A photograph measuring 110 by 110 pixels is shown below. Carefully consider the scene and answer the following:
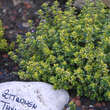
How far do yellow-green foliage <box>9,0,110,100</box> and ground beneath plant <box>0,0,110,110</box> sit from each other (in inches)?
4.5

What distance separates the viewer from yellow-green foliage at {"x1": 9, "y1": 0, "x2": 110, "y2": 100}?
8.81ft

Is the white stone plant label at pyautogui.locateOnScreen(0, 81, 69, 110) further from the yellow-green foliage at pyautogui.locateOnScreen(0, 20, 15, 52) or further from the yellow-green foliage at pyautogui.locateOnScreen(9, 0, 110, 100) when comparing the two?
the yellow-green foliage at pyautogui.locateOnScreen(0, 20, 15, 52)

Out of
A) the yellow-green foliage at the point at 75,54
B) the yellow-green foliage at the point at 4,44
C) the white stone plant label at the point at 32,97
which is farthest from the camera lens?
the yellow-green foliage at the point at 4,44

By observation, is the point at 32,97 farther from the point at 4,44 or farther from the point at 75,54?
the point at 4,44

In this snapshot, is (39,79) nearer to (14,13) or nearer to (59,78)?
(59,78)

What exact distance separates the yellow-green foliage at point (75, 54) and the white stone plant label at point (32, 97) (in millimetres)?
126

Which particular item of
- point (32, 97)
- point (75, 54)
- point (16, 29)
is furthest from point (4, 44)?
point (75, 54)

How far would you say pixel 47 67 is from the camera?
2871mm

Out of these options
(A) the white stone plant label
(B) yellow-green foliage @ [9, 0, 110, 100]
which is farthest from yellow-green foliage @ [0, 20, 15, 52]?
(A) the white stone plant label

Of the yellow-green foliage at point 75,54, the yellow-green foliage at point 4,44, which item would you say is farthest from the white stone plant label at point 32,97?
the yellow-green foliage at point 4,44

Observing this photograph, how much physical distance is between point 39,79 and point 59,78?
371mm

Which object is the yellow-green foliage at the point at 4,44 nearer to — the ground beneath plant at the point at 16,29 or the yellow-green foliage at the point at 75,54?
the ground beneath plant at the point at 16,29

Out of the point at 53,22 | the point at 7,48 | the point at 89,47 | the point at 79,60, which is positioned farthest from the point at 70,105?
the point at 7,48

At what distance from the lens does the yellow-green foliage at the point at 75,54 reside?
2686 mm
